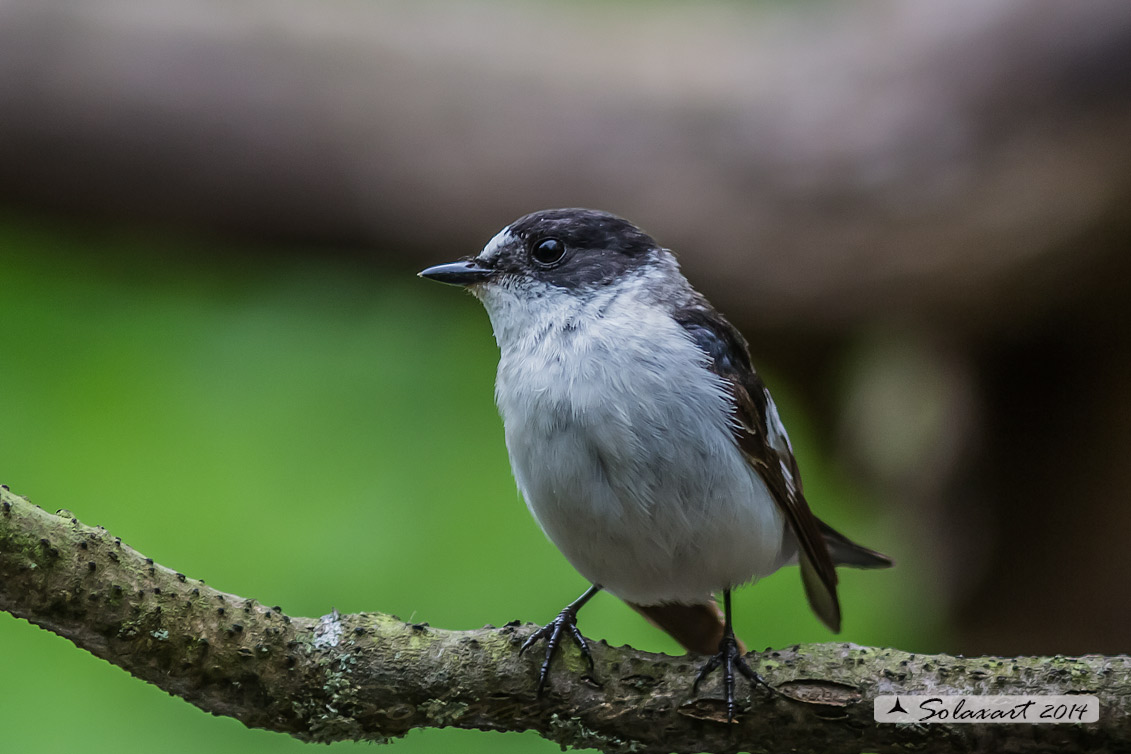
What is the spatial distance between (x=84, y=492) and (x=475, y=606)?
6.08ft

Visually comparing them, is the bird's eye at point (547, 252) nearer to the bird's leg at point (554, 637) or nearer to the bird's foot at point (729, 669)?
the bird's leg at point (554, 637)

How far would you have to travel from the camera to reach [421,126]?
508cm

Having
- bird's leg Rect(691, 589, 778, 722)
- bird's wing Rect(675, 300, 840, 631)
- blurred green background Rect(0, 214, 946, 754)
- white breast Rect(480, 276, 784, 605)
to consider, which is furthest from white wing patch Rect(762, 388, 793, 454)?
blurred green background Rect(0, 214, 946, 754)

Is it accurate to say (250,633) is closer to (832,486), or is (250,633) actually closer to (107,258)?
(107,258)

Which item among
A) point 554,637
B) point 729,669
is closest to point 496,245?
point 554,637

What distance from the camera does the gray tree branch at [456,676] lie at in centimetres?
232

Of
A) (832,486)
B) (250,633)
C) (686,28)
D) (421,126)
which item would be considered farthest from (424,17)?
(250,633)

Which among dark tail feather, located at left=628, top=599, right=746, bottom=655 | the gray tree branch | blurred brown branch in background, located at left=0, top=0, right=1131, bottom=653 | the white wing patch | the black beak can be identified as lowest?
the gray tree branch

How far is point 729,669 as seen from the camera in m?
2.79

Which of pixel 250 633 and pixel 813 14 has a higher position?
pixel 813 14

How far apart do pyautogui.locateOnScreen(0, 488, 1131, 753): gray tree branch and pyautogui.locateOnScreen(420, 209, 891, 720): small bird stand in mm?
113

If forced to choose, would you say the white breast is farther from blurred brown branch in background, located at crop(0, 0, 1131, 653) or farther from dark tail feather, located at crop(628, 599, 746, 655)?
blurred brown branch in background, located at crop(0, 0, 1131, 653)

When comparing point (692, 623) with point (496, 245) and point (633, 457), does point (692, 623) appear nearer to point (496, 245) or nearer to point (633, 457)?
point (633, 457)

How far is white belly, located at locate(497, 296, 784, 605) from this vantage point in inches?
113
